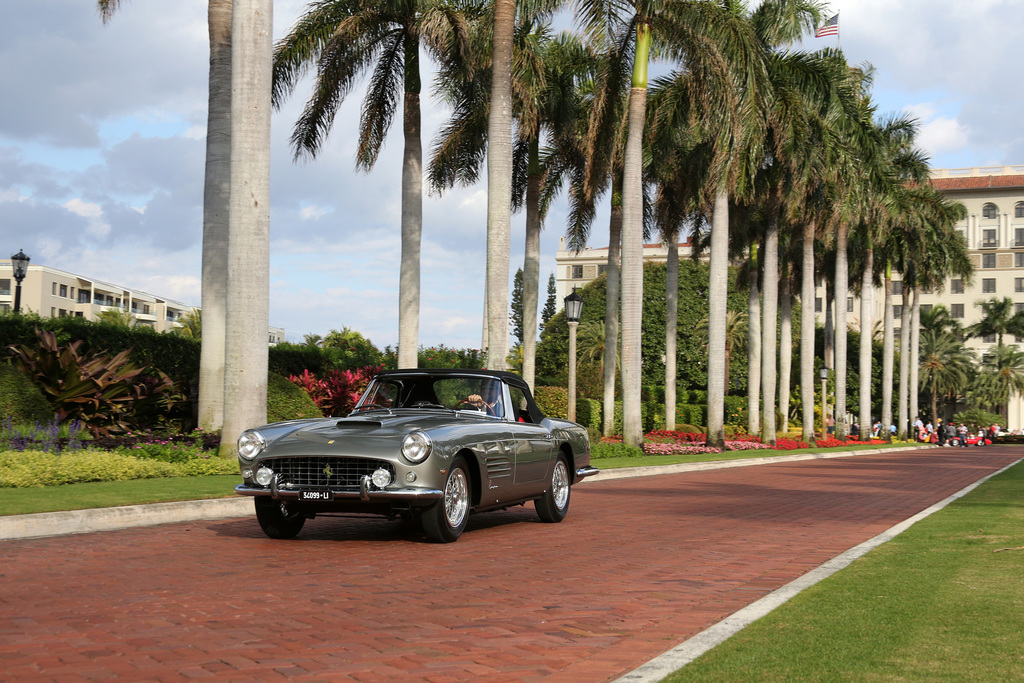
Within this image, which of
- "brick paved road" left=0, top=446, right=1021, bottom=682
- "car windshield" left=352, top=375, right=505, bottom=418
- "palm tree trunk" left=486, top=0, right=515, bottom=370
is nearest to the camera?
"brick paved road" left=0, top=446, right=1021, bottom=682

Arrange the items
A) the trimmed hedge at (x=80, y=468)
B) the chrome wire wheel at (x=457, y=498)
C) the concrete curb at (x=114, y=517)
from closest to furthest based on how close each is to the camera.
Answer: the chrome wire wheel at (x=457, y=498) → the concrete curb at (x=114, y=517) → the trimmed hedge at (x=80, y=468)

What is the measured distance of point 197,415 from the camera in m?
19.4

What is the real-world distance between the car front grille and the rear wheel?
48 centimetres

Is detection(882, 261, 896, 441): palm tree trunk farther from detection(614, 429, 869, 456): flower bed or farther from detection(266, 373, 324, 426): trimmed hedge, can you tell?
detection(266, 373, 324, 426): trimmed hedge

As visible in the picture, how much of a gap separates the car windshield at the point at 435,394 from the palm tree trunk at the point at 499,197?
11.3 metres

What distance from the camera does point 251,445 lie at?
358 inches

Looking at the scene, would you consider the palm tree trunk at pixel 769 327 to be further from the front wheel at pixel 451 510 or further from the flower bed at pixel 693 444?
the front wheel at pixel 451 510

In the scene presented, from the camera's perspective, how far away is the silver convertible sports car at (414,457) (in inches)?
339

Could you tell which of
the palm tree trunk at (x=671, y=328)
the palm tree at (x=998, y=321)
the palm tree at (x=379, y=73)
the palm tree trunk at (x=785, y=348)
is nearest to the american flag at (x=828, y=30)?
the palm tree trunk at (x=671, y=328)

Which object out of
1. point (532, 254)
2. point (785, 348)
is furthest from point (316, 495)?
point (785, 348)

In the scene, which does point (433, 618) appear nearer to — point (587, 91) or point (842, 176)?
point (587, 91)

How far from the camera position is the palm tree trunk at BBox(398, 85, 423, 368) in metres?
25.8

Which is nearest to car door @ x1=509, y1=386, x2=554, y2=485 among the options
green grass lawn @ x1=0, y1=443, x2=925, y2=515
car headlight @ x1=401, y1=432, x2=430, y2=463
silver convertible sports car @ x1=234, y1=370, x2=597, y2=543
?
silver convertible sports car @ x1=234, y1=370, x2=597, y2=543

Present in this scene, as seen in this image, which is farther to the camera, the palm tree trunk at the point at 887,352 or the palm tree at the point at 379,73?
the palm tree trunk at the point at 887,352
